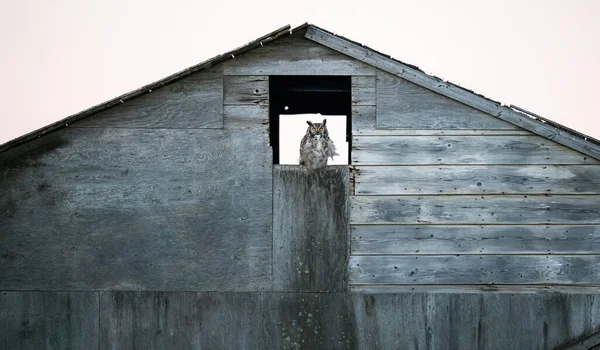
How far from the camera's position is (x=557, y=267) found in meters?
9.36

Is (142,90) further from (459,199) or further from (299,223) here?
(459,199)

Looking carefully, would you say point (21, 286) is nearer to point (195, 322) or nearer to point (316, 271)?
point (195, 322)

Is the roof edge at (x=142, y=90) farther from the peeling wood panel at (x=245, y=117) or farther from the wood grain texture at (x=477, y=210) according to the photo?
the wood grain texture at (x=477, y=210)

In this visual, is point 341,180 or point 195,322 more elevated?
point 341,180

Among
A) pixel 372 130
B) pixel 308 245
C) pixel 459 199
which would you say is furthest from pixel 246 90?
pixel 459 199

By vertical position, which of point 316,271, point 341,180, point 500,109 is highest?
point 500,109

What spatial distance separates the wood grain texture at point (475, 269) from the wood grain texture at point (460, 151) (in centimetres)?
98

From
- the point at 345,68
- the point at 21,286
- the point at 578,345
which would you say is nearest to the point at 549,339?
the point at 578,345

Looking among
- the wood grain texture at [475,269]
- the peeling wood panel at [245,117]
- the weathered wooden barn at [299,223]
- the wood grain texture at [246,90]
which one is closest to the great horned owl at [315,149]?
the weathered wooden barn at [299,223]

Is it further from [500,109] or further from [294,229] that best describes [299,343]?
[500,109]

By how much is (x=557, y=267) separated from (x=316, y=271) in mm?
2431

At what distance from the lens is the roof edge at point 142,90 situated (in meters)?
9.45

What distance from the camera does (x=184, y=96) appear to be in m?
9.57

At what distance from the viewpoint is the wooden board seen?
9523mm
